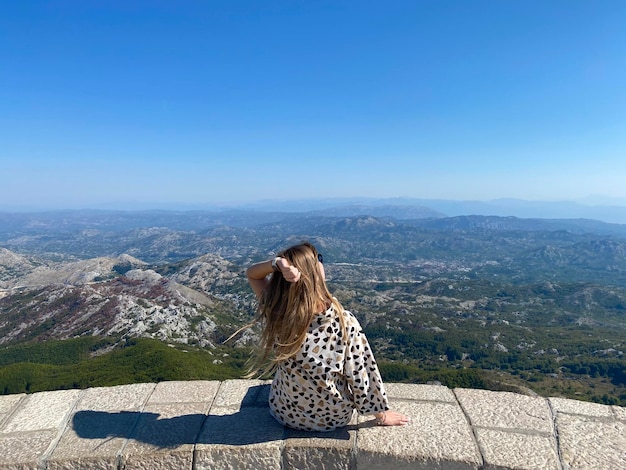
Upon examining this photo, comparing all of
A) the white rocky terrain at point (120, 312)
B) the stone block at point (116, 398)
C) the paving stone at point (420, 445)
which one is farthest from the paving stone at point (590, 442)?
the white rocky terrain at point (120, 312)

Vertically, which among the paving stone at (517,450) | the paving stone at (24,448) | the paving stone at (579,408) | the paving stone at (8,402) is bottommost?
the paving stone at (8,402)

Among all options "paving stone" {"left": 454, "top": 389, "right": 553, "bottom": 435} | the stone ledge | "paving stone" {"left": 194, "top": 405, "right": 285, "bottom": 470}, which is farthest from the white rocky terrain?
"paving stone" {"left": 454, "top": 389, "right": 553, "bottom": 435}

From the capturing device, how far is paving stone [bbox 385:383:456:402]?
4.70 meters

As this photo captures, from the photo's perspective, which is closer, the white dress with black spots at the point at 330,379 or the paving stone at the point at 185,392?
the white dress with black spots at the point at 330,379

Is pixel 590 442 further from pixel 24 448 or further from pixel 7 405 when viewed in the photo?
pixel 7 405

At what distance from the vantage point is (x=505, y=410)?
4.34 meters

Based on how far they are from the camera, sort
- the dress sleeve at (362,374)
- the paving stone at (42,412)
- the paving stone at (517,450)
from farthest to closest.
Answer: the paving stone at (42,412)
the dress sleeve at (362,374)
the paving stone at (517,450)

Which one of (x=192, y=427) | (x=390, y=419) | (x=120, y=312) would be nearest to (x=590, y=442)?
(x=390, y=419)

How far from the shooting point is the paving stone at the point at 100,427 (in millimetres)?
3693

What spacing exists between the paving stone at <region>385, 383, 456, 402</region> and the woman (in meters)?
0.76

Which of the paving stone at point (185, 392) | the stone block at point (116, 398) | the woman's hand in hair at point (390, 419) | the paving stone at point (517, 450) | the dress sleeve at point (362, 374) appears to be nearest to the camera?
the paving stone at point (517, 450)

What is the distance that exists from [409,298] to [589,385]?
93038 millimetres

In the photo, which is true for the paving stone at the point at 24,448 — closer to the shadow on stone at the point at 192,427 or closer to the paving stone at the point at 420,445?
the shadow on stone at the point at 192,427

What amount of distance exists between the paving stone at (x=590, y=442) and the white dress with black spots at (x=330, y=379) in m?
1.76
